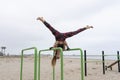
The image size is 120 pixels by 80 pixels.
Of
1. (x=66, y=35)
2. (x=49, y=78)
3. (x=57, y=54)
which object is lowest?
(x=49, y=78)

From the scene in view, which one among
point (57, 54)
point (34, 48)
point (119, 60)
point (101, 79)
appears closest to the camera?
point (34, 48)

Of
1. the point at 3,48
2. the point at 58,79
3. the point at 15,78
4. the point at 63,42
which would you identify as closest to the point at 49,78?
the point at 58,79

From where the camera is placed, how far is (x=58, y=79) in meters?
11.0

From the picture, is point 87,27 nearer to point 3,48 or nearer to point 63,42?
point 63,42

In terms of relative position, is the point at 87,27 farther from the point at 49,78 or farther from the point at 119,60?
the point at 119,60

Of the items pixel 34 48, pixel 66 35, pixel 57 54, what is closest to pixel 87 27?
pixel 66 35

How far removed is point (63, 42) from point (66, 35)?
201 mm

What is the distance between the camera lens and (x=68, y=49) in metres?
6.67

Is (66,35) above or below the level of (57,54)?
above

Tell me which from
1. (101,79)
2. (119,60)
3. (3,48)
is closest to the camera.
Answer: (101,79)

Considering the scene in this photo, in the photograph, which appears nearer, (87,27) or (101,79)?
(87,27)

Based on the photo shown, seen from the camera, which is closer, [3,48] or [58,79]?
[58,79]

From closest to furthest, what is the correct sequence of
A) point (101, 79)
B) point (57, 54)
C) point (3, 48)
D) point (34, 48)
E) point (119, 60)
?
point (34, 48)
point (57, 54)
point (101, 79)
point (119, 60)
point (3, 48)

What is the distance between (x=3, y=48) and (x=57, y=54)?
146 feet
